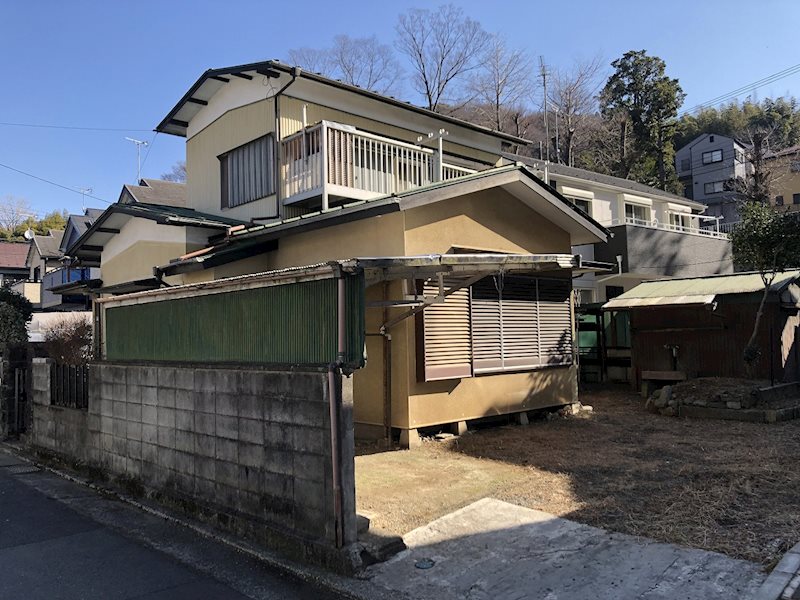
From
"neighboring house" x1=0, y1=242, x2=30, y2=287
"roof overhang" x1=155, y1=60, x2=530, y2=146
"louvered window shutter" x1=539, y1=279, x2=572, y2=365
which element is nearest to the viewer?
"louvered window shutter" x1=539, y1=279, x2=572, y2=365

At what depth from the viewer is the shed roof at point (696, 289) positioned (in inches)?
462

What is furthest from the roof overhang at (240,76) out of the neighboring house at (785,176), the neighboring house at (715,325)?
the neighboring house at (785,176)

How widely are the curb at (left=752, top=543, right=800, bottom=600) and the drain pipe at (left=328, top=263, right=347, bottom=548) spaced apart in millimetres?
2829

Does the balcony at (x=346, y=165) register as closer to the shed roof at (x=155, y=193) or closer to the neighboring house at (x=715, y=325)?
the neighboring house at (x=715, y=325)

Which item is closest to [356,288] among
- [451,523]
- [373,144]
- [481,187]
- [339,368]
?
[339,368]

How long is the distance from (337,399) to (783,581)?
3.26 metres

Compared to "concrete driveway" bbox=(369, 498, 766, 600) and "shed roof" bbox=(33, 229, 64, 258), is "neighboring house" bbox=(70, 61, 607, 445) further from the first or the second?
"shed roof" bbox=(33, 229, 64, 258)

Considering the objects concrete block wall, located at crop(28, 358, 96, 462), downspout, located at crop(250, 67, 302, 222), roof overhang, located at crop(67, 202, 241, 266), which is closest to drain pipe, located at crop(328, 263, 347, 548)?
concrete block wall, located at crop(28, 358, 96, 462)

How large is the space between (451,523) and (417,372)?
10.6 ft

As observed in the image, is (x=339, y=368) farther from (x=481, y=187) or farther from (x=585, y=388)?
(x=585, y=388)

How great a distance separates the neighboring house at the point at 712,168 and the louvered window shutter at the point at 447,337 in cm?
4048

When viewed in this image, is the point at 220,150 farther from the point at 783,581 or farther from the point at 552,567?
the point at 783,581

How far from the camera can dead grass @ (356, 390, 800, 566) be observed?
486 cm

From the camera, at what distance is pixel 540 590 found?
12.8 feet
